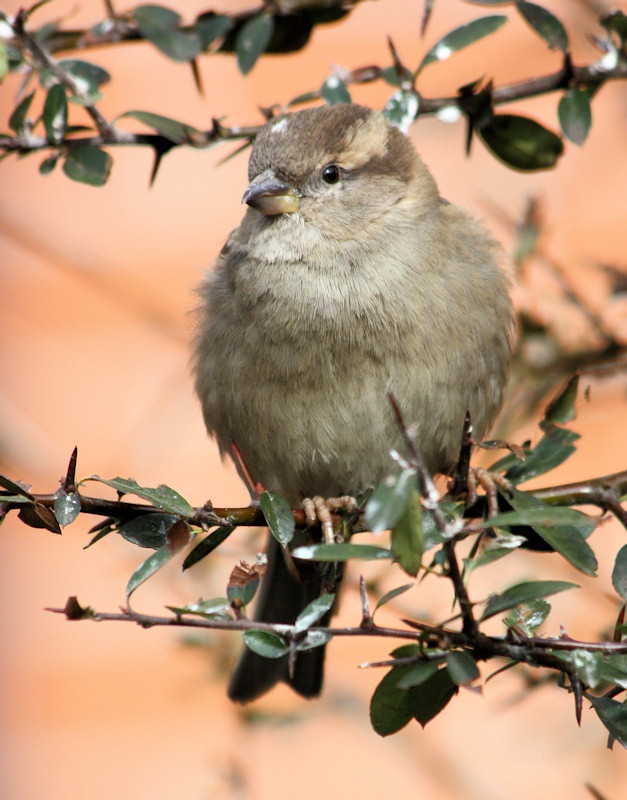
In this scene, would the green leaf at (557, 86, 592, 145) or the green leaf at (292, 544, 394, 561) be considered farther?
the green leaf at (557, 86, 592, 145)

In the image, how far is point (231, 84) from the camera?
395 centimetres

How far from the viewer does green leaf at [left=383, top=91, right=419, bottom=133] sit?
174cm

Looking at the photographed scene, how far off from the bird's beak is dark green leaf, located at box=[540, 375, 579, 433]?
2.82ft

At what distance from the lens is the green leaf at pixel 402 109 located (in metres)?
1.74

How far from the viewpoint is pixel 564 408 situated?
1552 mm

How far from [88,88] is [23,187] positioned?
243 centimetres

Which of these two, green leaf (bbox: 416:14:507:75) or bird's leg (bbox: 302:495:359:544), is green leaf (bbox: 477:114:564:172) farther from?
bird's leg (bbox: 302:495:359:544)

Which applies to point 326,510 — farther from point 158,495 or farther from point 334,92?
point 334,92

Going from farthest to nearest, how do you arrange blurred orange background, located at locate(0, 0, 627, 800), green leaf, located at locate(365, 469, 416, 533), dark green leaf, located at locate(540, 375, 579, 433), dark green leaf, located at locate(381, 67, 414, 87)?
blurred orange background, located at locate(0, 0, 627, 800)
dark green leaf, located at locate(381, 67, 414, 87)
dark green leaf, located at locate(540, 375, 579, 433)
green leaf, located at locate(365, 469, 416, 533)

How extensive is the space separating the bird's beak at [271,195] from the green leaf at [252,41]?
401mm

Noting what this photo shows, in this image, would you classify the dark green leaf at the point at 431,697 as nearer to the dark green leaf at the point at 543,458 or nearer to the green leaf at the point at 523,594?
the green leaf at the point at 523,594

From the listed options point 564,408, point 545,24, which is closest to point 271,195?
point 545,24

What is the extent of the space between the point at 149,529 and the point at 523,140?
110 cm

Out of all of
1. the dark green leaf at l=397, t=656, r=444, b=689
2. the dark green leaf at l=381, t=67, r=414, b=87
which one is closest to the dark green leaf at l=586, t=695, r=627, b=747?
the dark green leaf at l=397, t=656, r=444, b=689
